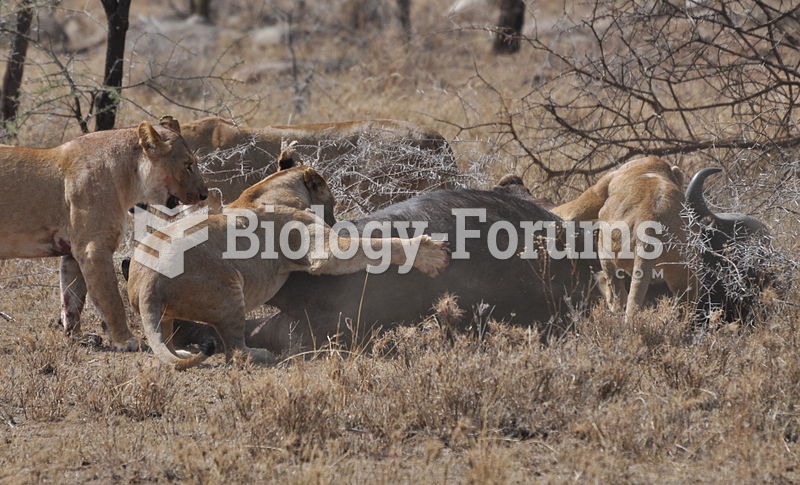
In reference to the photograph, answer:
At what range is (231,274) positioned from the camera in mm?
5512

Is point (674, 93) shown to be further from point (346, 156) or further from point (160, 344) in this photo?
point (160, 344)

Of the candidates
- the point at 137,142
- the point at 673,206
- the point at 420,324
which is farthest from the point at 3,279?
the point at 673,206

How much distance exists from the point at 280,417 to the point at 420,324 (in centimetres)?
139

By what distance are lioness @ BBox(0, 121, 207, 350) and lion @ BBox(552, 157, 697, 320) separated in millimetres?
2308

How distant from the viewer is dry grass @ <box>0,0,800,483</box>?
409cm

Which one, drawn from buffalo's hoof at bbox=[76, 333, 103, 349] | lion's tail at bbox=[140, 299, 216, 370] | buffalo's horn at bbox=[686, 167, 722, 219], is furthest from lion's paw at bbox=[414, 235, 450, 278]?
buffalo's hoof at bbox=[76, 333, 103, 349]

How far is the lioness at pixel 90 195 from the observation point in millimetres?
5918

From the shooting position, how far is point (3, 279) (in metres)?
7.46

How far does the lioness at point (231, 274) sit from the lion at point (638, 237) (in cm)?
115

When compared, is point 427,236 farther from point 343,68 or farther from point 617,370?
point 343,68

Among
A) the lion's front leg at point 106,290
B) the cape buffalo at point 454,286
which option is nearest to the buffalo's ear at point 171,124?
the lion's front leg at point 106,290

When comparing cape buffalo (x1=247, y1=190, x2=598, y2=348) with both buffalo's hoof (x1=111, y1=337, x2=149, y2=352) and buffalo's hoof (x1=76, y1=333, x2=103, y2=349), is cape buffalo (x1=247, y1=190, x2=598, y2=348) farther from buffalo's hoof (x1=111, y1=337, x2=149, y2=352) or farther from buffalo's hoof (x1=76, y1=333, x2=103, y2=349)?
buffalo's hoof (x1=76, y1=333, x2=103, y2=349)

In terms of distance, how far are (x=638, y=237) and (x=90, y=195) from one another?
2874 millimetres

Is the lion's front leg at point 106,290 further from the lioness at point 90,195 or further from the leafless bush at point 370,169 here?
the leafless bush at point 370,169
